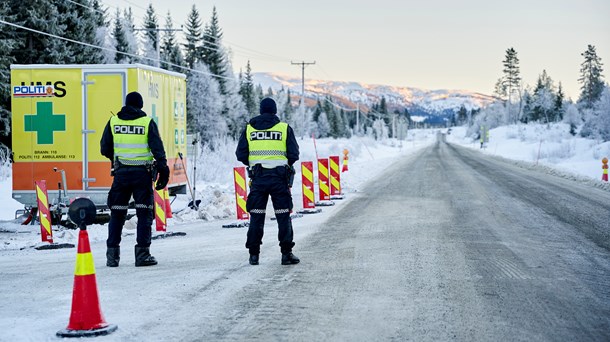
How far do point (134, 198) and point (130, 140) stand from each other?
30.0 inches

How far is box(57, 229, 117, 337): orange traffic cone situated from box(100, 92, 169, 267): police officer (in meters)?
3.29

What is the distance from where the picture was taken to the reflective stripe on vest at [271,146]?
8664 mm

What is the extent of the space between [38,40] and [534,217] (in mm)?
31922

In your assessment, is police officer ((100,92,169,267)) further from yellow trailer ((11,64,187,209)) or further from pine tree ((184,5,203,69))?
pine tree ((184,5,203,69))

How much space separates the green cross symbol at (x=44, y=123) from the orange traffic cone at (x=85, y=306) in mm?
9205

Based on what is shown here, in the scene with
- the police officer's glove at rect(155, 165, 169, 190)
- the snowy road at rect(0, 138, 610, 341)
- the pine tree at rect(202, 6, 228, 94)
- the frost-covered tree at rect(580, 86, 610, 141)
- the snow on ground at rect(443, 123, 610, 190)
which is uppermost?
the pine tree at rect(202, 6, 228, 94)

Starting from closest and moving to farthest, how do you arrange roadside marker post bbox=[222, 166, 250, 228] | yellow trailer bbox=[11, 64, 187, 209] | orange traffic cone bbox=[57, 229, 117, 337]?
orange traffic cone bbox=[57, 229, 117, 337] < roadside marker post bbox=[222, 166, 250, 228] < yellow trailer bbox=[11, 64, 187, 209]

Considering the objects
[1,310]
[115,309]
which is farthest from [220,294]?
[1,310]

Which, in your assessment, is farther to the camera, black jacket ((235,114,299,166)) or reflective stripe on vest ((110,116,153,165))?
reflective stripe on vest ((110,116,153,165))

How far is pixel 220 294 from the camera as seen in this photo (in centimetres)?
684

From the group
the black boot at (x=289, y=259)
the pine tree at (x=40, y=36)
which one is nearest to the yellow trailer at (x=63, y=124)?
the black boot at (x=289, y=259)

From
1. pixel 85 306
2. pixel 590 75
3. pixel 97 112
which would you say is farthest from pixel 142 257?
pixel 590 75

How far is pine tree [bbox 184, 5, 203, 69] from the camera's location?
8388 centimetres

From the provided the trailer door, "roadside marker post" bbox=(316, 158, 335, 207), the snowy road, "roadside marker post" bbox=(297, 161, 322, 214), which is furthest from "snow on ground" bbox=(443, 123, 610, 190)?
the trailer door
